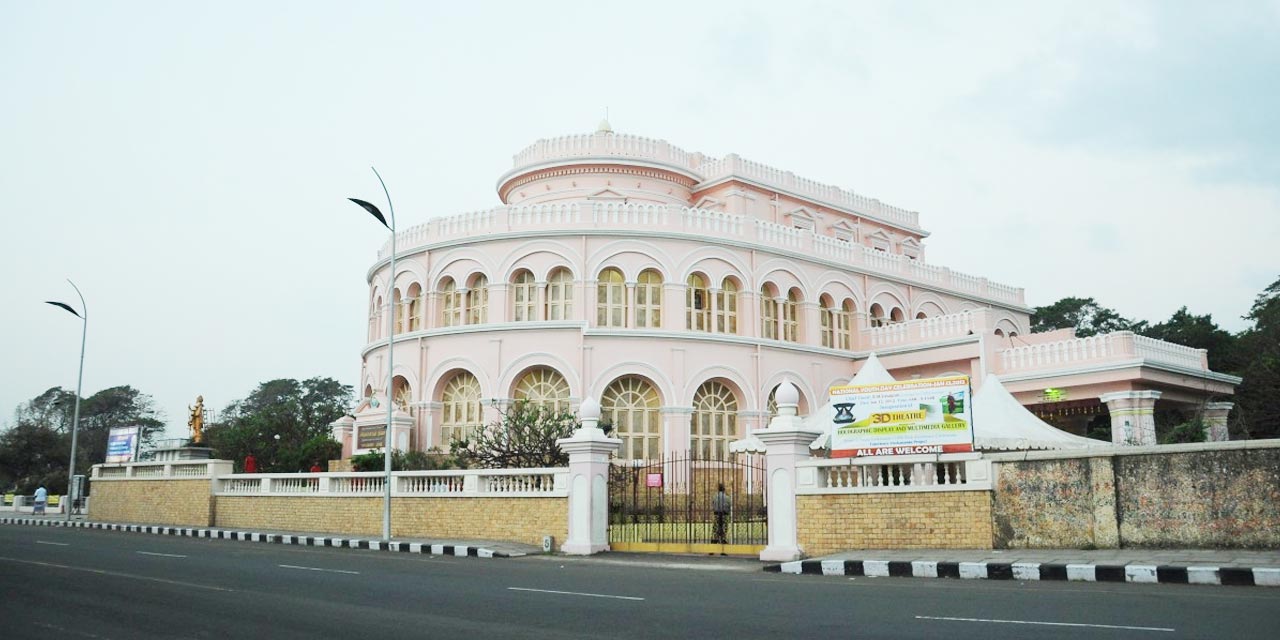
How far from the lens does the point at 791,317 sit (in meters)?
28.2

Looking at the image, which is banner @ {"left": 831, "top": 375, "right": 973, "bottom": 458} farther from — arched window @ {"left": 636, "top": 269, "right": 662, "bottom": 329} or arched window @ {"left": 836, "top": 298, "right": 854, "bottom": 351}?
arched window @ {"left": 836, "top": 298, "right": 854, "bottom": 351}

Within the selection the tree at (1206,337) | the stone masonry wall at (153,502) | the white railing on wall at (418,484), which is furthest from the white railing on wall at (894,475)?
the tree at (1206,337)

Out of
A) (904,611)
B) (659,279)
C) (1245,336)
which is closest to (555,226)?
(659,279)

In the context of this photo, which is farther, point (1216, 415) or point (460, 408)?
point (460, 408)

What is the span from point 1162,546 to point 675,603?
610 centimetres

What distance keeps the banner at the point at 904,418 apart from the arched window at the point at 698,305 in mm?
12183

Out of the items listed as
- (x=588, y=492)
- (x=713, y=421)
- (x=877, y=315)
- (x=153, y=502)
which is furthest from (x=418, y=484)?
(x=877, y=315)

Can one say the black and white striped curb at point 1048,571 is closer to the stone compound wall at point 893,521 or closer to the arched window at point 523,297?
the stone compound wall at point 893,521

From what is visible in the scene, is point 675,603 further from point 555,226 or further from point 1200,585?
point 555,226

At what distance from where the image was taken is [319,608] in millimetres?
7887

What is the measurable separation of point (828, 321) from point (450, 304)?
10705 millimetres

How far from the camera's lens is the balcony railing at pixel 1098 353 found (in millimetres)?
23641

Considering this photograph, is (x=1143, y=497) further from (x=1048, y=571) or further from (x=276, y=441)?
(x=276, y=441)

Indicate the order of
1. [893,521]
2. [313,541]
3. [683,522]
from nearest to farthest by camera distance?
[893,521], [313,541], [683,522]
